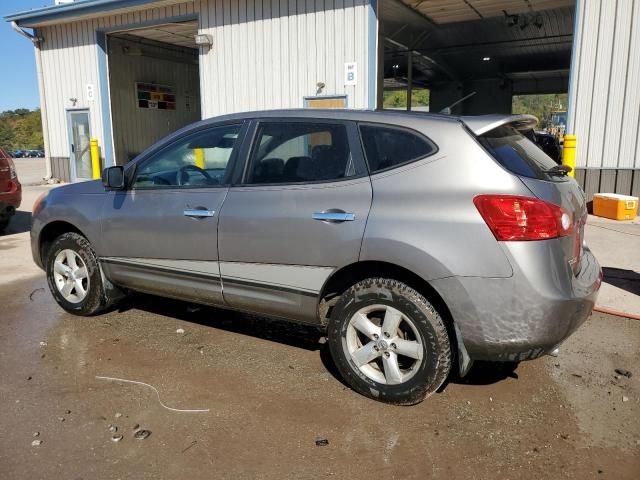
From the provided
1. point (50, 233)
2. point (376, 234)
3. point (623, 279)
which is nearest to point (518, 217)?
point (376, 234)

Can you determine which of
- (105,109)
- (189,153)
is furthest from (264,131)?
(105,109)

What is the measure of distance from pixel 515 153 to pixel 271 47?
34.7 feet

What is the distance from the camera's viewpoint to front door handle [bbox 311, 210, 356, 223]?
323 cm

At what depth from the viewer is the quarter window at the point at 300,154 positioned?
11.2 ft

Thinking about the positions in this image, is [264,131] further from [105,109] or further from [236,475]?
[105,109]

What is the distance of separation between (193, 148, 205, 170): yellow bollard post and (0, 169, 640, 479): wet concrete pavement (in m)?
1.38

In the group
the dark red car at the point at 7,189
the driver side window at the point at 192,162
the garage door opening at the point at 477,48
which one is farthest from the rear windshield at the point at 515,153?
the dark red car at the point at 7,189

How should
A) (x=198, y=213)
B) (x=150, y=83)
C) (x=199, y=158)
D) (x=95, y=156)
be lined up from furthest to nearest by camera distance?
1. (x=150, y=83)
2. (x=95, y=156)
3. (x=199, y=158)
4. (x=198, y=213)

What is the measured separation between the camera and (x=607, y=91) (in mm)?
9781

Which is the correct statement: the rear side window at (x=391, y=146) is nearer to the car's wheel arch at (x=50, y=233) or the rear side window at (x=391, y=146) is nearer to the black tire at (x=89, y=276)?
the black tire at (x=89, y=276)

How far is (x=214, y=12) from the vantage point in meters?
13.2

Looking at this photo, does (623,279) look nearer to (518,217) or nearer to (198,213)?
(518,217)

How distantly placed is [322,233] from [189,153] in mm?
1519

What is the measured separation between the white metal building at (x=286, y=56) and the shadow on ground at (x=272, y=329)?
7.72m
